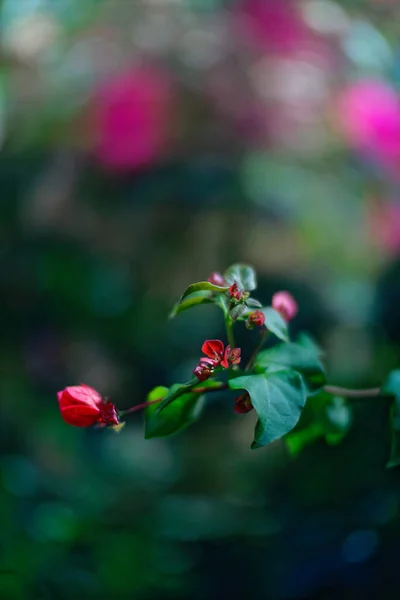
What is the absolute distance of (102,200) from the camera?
1.16m

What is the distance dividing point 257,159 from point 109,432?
1.79 feet

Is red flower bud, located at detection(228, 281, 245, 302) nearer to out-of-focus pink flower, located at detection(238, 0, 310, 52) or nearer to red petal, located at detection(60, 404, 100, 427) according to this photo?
red petal, located at detection(60, 404, 100, 427)

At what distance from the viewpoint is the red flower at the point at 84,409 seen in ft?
0.79

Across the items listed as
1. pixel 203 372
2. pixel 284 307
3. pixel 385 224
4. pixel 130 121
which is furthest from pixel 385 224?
pixel 203 372

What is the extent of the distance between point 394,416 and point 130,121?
95 cm

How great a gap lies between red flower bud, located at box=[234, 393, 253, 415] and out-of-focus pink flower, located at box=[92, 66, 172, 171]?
94cm

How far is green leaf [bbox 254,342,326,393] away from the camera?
276 millimetres

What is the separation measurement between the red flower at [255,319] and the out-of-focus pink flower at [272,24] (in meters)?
1.04

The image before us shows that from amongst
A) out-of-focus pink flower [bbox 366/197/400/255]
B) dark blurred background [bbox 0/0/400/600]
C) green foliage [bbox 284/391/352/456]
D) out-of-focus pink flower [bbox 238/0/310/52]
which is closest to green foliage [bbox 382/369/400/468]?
green foliage [bbox 284/391/352/456]

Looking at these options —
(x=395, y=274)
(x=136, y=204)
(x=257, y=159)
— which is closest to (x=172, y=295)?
(x=136, y=204)

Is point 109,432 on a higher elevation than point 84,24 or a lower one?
lower

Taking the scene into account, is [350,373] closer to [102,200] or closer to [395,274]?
[395,274]

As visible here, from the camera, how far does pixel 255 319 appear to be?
247mm

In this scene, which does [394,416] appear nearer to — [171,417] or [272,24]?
[171,417]
